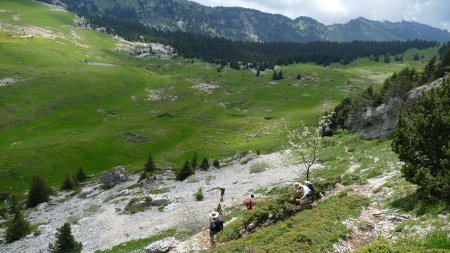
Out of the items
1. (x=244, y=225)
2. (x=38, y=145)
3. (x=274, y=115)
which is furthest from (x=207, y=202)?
(x=274, y=115)

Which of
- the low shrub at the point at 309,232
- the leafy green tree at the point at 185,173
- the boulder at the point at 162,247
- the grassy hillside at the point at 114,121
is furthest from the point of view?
the grassy hillside at the point at 114,121

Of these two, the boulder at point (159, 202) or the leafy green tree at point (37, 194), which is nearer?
the boulder at point (159, 202)

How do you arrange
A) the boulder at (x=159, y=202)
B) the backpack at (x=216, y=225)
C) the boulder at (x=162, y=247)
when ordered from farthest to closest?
1. the boulder at (x=159, y=202)
2. the boulder at (x=162, y=247)
3. the backpack at (x=216, y=225)

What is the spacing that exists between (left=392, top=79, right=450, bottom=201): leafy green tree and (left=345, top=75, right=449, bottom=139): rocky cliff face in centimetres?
3306

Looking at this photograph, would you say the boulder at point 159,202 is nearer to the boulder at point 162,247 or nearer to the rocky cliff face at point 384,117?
the boulder at point 162,247

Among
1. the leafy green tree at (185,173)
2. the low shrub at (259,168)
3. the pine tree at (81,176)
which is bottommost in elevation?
the pine tree at (81,176)

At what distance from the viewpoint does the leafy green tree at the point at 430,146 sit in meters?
20.8

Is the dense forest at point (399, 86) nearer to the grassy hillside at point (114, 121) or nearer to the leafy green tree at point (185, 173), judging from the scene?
the grassy hillside at point (114, 121)

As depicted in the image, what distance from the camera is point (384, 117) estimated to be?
→ 64.9 metres

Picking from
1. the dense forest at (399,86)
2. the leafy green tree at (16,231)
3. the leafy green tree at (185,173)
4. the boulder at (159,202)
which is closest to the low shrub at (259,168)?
the leafy green tree at (185,173)

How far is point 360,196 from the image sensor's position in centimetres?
2683

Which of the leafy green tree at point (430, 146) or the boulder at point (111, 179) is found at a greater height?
the leafy green tree at point (430, 146)

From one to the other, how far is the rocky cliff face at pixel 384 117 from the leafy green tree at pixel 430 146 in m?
33.1

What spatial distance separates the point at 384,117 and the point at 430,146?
4541cm
